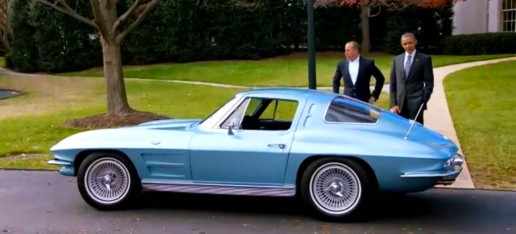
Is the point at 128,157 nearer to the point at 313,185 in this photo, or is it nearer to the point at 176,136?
the point at 176,136

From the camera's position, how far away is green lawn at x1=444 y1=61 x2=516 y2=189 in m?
8.80

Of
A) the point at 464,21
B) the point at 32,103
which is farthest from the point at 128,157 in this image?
the point at 464,21

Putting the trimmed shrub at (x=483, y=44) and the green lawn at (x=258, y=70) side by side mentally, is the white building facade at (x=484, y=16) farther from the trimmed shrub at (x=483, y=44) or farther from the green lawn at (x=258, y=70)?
the green lawn at (x=258, y=70)

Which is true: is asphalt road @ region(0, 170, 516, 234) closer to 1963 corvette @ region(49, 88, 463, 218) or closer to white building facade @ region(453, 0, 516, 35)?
1963 corvette @ region(49, 88, 463, 218)

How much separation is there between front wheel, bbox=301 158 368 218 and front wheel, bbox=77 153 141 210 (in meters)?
1.74

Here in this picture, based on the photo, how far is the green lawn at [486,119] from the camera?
880cm

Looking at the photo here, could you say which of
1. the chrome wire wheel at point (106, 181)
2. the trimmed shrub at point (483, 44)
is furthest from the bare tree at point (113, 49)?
the trimmed shrub at point (483, 44)

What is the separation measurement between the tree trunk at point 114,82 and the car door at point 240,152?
787 centimetres

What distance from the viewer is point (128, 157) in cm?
690

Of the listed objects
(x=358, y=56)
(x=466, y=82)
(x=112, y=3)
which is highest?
(x=112, y=3)

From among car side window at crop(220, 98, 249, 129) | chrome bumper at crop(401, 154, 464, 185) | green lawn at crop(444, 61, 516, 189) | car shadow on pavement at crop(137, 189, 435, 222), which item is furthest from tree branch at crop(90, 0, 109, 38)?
chrome bumper at crop(401, 154, 464, 185)

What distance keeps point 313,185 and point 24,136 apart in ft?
25.5

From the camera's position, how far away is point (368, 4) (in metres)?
30.6

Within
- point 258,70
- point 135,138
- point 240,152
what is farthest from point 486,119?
point 258,70
